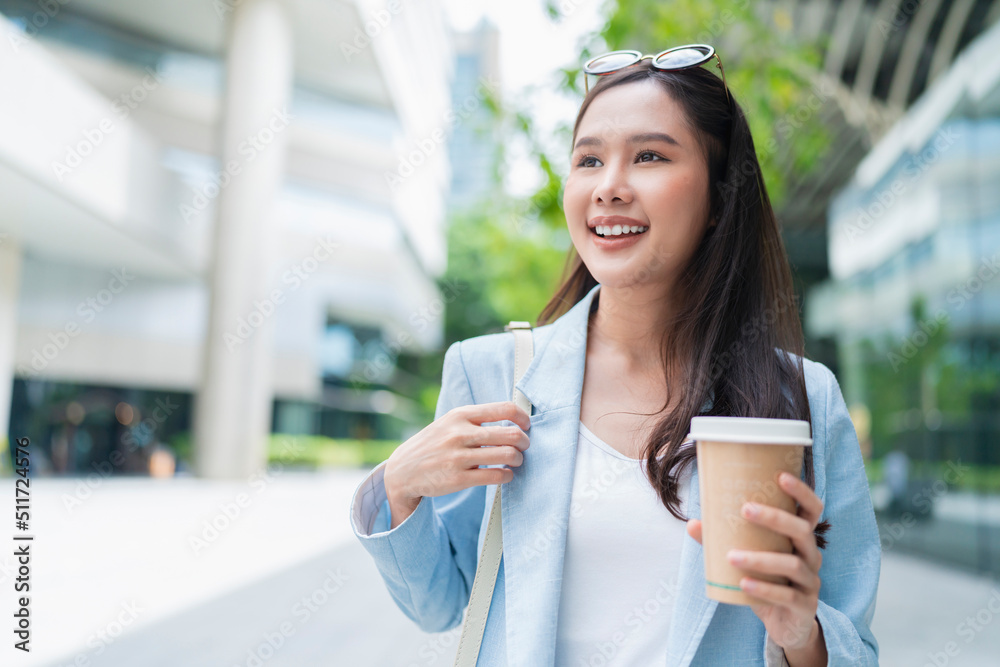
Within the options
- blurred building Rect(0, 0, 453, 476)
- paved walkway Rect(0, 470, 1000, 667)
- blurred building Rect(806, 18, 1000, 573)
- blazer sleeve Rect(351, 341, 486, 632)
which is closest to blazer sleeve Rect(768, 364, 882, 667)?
blazer sleeve Rect(351, 341, 486, 632)

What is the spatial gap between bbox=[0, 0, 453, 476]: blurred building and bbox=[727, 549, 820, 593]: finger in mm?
11420

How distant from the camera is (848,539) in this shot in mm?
1382

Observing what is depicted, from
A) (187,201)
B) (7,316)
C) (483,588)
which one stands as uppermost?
(187,201)

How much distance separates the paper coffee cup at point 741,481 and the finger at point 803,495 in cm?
1

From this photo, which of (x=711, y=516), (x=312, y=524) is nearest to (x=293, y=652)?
(x=711, y=516)

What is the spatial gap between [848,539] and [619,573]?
0.42 meters

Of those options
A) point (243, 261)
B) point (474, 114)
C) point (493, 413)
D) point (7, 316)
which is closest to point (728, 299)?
point (493, 413)

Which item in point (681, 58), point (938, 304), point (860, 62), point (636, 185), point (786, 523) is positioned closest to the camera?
point (786, 523)

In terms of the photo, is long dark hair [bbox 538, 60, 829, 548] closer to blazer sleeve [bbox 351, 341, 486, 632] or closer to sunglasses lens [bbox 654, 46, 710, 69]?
sunglasses lens [bbox 654, 46, 710, 69]

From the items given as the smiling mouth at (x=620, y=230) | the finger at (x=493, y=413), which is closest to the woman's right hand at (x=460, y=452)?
the finger at (x=493, y=413)

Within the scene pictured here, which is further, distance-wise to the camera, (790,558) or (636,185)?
(636,185)

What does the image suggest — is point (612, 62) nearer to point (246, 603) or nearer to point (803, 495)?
point (803, 495)

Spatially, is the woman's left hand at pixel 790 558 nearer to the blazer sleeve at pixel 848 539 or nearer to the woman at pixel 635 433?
the woman at pixel 635 433

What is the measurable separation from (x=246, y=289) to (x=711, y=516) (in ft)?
57.3
